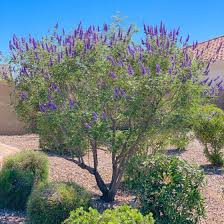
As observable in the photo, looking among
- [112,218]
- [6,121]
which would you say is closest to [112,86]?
[112,218]

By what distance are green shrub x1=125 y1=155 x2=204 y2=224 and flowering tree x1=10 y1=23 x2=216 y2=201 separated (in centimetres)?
78

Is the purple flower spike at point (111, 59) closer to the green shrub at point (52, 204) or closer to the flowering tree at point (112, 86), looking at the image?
the flowering tree at point (112, 86)

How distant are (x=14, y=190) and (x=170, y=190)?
265 cm

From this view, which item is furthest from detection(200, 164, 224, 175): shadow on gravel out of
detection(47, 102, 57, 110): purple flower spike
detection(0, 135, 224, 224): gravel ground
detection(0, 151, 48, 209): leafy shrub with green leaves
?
detection(47, 102, 57, 110): purple flower spike

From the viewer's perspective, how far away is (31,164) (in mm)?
8047

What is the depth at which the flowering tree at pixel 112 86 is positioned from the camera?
263 inches

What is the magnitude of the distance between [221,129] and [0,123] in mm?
9762

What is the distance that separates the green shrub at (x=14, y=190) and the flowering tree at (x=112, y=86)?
0.91 metres

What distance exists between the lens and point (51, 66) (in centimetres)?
714

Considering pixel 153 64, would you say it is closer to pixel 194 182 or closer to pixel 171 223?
pixel 194 182

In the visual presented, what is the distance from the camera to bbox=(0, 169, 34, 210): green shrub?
292 inches

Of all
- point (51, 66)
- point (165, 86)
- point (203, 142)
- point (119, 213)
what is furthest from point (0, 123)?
point (119, 213)

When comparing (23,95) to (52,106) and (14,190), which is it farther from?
(14,190)

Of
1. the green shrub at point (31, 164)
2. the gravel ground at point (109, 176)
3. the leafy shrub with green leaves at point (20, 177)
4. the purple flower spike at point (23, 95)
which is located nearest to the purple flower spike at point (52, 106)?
the purple flower spike at point (23, 95)
